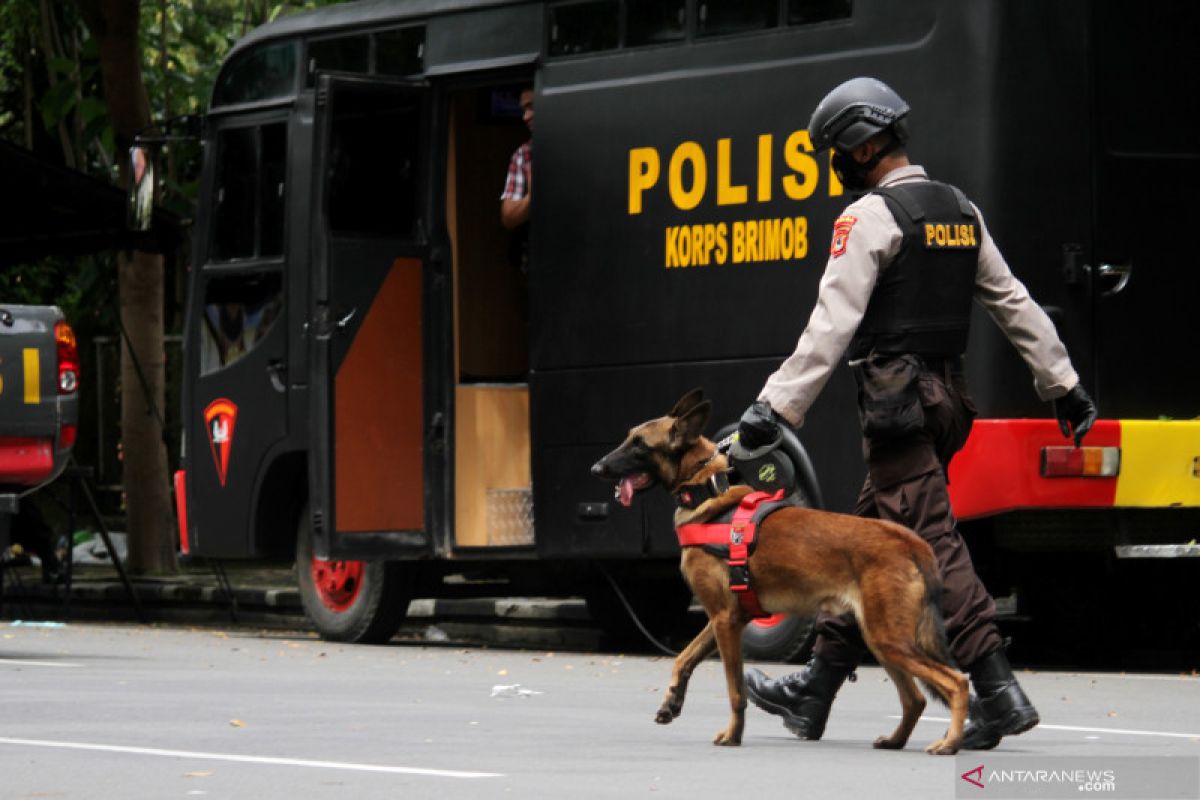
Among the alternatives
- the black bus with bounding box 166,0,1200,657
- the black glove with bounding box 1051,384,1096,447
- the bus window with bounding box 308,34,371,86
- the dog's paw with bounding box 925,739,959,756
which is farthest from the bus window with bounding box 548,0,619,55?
the dog's paw with bounding box 925,739,959,756

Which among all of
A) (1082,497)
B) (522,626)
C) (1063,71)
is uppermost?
(1063,71)

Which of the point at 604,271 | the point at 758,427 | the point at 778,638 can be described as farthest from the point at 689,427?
the point at 604,271

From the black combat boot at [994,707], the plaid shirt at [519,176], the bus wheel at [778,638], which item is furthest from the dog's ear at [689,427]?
the plaid shirt at [519,176]

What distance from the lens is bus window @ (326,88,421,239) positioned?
13.7 m

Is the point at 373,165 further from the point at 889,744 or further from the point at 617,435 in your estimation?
the point at 889,744

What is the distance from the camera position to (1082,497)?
1109cm

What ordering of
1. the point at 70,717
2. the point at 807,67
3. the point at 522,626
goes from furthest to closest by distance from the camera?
the point at 522,626, the point at 807,67, the point at 70,717

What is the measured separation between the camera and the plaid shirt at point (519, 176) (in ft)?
43.8

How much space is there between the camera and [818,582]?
766 centimetres

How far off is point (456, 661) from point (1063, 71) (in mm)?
3862

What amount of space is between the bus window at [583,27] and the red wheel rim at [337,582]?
3.06 m

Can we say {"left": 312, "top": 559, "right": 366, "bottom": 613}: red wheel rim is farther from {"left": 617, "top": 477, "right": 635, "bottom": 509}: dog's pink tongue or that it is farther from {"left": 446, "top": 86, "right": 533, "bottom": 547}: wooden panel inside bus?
{"left": 617, "top": 477, "right": 635, "bottom": 509}: dog's pink tongue

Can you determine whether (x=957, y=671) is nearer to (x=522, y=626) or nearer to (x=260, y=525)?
(x=260, y=525)

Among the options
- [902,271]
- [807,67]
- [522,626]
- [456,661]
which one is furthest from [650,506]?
[902,271]
